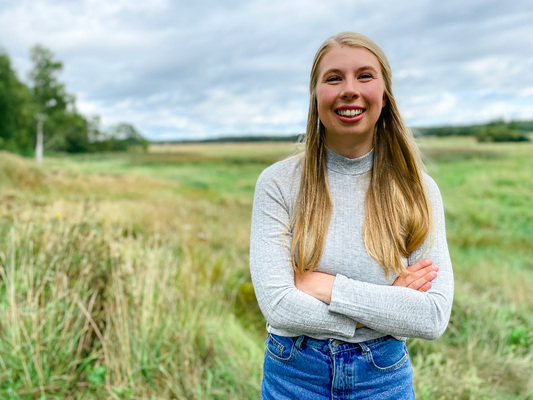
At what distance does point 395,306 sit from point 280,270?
41 centimetres

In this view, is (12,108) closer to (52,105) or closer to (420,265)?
(52,105)

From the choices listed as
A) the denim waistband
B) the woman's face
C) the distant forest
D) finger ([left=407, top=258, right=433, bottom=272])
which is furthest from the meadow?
the distant forest

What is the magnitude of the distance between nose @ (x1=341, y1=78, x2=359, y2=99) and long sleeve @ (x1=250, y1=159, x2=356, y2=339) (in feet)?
1.11

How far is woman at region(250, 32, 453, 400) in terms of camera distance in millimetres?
1474

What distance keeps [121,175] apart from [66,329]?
47.5 ft

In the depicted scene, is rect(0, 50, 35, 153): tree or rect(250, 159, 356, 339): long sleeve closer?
rect(250, 159, 356, 339): long sleeve

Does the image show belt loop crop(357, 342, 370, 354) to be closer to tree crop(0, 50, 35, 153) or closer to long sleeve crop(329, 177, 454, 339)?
long sleeve crop(329, 177, 454, 339)

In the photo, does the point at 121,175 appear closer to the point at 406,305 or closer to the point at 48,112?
the point at 406,305

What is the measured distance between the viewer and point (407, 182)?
1.67 meters

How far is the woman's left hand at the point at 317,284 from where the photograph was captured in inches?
59.6

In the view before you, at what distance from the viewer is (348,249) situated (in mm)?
1546

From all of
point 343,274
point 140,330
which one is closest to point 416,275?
point 343,274

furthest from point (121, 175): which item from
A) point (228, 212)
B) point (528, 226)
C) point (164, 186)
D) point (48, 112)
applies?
point (48, 112)

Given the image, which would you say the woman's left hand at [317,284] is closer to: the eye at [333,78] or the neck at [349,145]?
the neck at [349,145]
